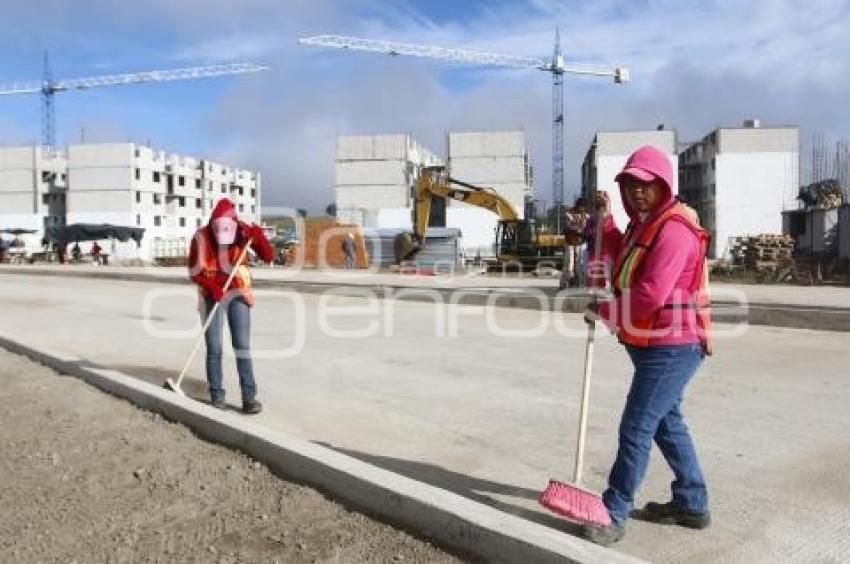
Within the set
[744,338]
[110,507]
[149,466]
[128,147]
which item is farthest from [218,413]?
[128,147]

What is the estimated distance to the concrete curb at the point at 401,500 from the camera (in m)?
3.45

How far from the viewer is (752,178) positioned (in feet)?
236

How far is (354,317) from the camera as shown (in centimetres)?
1391

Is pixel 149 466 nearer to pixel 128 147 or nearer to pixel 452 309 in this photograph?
pixel 452 309

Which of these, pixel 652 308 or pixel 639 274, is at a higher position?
pixel 639 274

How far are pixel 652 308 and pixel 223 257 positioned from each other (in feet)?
13.2

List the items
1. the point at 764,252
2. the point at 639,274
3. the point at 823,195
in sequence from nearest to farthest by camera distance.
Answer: the point at 639,274 < the point at 764,252 < the point at 823,195

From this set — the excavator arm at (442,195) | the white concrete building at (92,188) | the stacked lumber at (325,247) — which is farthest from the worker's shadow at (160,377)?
the white concrete building at (92,188)

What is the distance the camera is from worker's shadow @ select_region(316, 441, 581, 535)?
4.02 m

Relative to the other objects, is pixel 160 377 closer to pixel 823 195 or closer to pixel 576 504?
pixel 576 504

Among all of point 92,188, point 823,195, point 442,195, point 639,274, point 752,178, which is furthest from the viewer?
point 92,188

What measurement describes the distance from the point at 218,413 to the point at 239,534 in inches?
75.1

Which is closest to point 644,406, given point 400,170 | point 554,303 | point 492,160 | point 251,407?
point 251,407

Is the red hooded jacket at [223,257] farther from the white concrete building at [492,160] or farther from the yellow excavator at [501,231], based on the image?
the white concrete building at [492,160]
